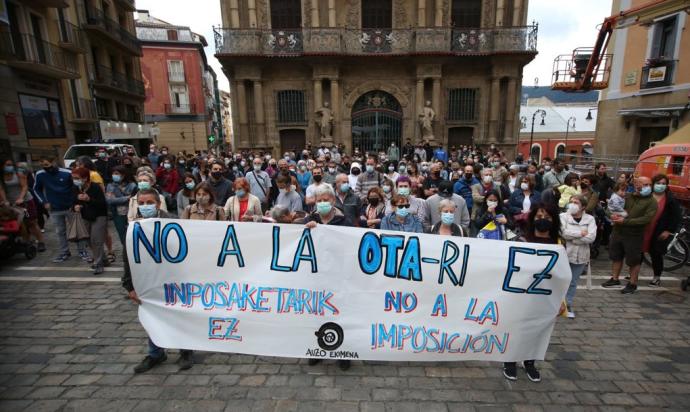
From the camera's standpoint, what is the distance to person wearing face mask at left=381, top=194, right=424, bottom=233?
4.18 m

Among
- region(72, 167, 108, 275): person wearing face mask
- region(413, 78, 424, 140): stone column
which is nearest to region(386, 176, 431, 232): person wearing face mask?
region(72, 167, 108, 275): person wearing face mask

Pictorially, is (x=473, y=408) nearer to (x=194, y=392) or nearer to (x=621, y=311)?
(x=194, y=392)

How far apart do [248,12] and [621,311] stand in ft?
75.6

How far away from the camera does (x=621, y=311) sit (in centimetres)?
477

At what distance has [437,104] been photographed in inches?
857

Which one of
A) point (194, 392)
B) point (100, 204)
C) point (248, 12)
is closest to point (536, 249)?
point (194, 392)

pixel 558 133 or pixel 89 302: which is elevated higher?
pixel 558 133

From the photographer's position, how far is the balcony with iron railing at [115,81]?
73.4ft

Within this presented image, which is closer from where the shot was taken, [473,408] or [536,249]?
[473,408]

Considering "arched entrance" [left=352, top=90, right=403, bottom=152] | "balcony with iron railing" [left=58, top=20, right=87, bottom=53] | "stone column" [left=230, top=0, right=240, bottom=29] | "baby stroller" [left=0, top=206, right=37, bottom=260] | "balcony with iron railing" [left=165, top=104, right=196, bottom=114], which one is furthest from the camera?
"balcony with iron railing" [left=165, top=104, right=196, bottom=114]

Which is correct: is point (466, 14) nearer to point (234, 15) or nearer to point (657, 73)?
point (657, 73)

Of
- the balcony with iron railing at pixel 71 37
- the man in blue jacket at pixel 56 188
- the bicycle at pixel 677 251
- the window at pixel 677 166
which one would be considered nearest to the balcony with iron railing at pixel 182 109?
the balcony with iron railing at pixel 71 37

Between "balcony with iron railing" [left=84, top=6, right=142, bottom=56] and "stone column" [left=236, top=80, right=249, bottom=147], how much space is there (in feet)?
31.9

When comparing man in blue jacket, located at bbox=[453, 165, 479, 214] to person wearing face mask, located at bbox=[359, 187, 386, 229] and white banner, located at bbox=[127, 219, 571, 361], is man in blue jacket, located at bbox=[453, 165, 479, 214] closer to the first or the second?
person wearing face mask, located at bbox=[359, 187, 386, 229]
